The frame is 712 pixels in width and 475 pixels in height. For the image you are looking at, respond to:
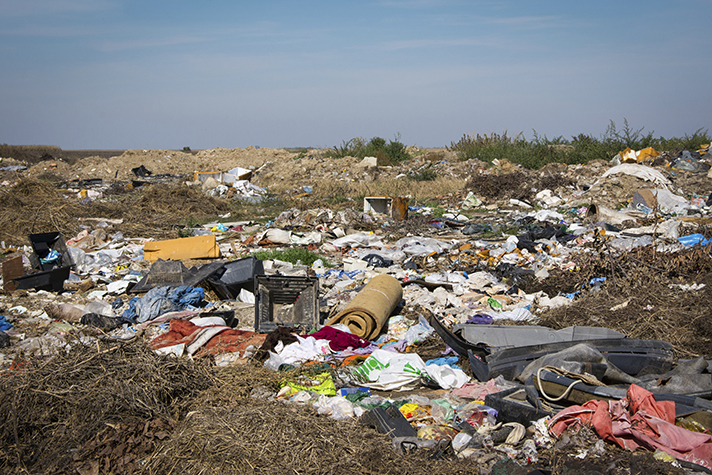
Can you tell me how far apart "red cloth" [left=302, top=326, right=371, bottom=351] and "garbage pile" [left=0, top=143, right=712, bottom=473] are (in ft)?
0.05

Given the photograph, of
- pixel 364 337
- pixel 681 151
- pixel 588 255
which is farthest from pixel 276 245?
pixel 681 151

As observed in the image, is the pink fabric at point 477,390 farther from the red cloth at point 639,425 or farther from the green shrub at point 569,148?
the green shrub at point 569,148

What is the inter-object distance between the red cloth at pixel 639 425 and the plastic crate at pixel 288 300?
2.93 meters

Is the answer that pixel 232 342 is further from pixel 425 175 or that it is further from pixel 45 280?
pixel 425 175

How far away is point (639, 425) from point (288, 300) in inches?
146

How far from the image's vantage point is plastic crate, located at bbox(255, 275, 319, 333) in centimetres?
530

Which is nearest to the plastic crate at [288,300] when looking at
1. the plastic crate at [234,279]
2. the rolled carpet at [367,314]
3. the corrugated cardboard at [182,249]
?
the rolled carpet at [367,314]

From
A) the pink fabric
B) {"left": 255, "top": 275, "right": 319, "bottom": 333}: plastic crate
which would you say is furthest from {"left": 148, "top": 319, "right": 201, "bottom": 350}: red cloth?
the pink fabric

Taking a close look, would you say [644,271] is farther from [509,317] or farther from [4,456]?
[4,456]

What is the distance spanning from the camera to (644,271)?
5910 mm

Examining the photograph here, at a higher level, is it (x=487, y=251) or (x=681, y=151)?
(x=681, y=151)

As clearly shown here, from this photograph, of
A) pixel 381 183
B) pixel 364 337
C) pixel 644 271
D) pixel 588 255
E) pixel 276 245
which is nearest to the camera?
pixel 364 337

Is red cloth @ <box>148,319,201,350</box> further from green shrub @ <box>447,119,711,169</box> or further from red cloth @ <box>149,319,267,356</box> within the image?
green shrub @ <box>447,119,711,169</box>

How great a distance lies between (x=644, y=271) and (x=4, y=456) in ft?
21.3
